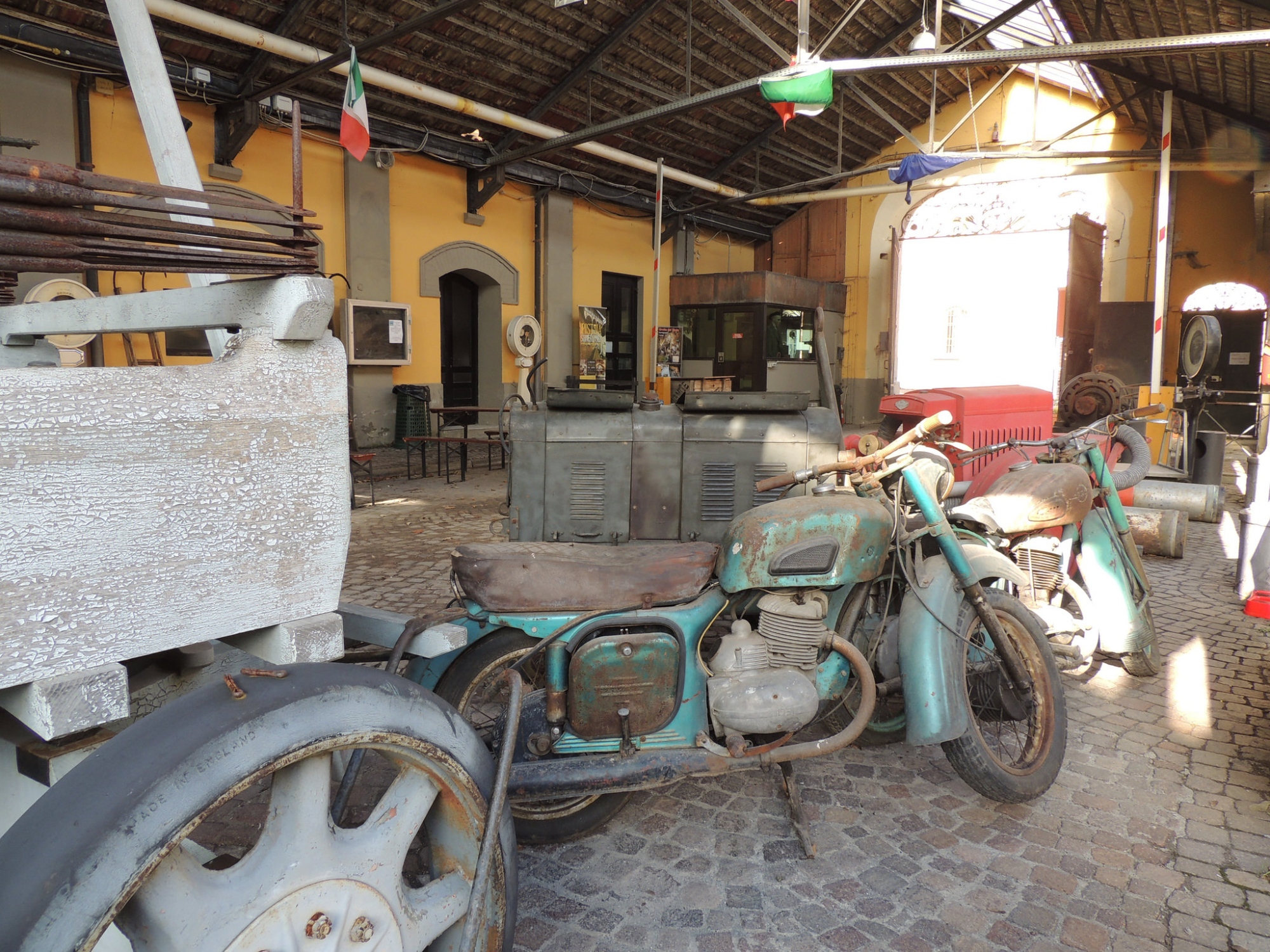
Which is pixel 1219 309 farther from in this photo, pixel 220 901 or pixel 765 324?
pixel 220 901

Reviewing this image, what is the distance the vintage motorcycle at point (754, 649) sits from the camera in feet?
7.36

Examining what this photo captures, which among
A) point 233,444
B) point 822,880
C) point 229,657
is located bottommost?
point 822,880

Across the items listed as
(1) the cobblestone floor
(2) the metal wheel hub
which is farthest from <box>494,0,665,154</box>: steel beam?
Answer: (2) the metal wheel hub

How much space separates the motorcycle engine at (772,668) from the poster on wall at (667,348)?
38.4 feet

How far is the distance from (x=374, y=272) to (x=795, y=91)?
239 inches

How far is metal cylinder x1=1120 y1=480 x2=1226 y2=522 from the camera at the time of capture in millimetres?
6637

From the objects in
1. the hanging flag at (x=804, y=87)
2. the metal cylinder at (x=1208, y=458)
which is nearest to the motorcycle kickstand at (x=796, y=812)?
the hanging flag at (x=804, y=87)

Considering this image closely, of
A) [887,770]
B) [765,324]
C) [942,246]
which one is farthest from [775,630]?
[765,324]

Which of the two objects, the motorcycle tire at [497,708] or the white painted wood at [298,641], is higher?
the white painted wood at [298,641]

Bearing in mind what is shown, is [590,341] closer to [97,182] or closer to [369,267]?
[369,267]

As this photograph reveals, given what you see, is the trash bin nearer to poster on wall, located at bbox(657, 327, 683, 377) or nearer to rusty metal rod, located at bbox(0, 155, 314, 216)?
poster on wall, located at bbox(657, 327, 683, 377)

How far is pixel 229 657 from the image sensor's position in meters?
1.77

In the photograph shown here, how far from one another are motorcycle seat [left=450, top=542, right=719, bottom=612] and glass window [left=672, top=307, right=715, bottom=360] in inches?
529

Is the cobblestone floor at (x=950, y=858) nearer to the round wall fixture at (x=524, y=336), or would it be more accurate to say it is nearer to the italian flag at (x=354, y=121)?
the italian flag at (x=354, y=121)
